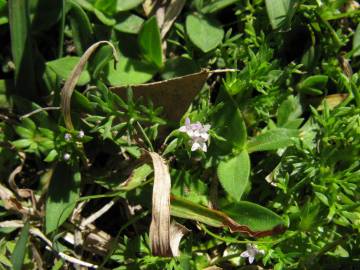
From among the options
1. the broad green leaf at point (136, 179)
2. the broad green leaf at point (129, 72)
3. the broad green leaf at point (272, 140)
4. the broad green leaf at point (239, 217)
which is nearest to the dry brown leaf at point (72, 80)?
the broad green leaf at point (129, 72)

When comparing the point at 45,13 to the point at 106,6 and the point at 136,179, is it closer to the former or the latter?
the point at 106,6

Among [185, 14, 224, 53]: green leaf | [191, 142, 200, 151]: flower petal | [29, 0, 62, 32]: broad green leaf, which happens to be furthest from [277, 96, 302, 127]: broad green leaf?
[29, 0, 62, 32]: broad green leaf

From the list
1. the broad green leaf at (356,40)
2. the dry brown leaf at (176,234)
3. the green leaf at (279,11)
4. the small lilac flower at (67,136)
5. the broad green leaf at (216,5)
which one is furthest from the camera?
the broad green leaf at (356,40)

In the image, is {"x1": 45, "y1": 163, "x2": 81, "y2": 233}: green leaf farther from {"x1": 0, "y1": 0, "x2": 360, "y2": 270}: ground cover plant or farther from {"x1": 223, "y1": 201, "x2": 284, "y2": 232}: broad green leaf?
{"x1": 223, "y1": 201, "x2": 284, "y2": 232}: broad green leaf

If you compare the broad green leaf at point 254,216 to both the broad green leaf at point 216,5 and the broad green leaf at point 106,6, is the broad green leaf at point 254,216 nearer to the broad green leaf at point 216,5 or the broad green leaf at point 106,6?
the broad green leaf at point 216,5

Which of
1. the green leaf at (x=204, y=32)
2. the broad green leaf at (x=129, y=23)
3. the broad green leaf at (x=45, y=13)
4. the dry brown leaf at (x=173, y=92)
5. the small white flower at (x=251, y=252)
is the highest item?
the broad green leaf at (x=45, y=13)

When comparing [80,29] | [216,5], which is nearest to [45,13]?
[80,29]
